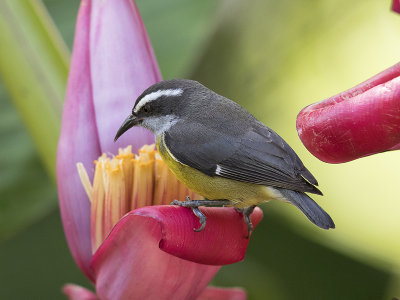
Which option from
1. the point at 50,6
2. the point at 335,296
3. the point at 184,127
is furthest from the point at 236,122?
the point at 50,6

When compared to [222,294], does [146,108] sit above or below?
above

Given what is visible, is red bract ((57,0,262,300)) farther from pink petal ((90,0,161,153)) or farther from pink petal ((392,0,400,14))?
pink petal ((392,0,400,14))

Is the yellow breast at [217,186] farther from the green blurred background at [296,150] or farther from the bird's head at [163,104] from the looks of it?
the green blurred background at [296,150]

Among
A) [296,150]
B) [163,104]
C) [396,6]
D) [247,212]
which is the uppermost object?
[396,6]

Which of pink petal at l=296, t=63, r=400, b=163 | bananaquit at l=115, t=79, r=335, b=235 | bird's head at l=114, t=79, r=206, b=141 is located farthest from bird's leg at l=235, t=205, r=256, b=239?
pink petal at l=296, t=63, r=400, b=163

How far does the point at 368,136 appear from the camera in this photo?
35cm

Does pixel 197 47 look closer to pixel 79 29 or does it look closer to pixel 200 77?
pixel 200 77

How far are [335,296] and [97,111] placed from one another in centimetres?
41

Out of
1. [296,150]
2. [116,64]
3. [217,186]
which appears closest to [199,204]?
[217,186]

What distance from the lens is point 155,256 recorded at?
0.55 m

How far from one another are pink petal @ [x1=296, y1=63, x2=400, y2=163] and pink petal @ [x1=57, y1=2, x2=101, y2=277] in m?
0.33

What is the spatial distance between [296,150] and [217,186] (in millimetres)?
361

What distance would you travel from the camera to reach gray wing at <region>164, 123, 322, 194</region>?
631 millimetres

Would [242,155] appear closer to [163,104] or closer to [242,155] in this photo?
[242,155]
